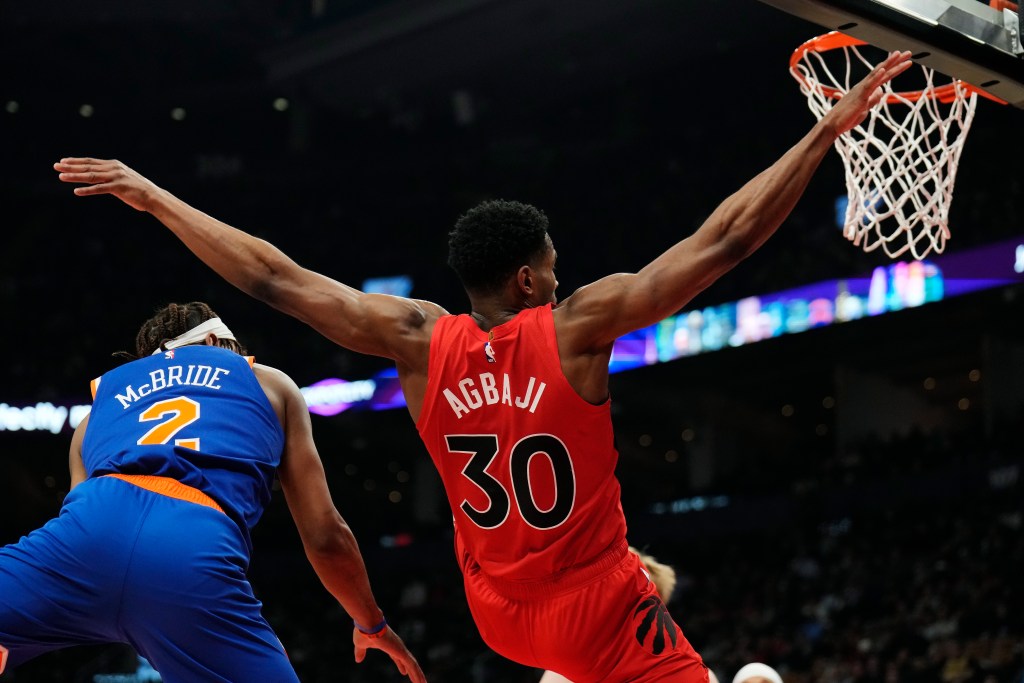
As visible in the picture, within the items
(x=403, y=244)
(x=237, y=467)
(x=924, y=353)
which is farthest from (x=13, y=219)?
(x=237, y=467)

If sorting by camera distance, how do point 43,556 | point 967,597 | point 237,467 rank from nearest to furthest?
point 43,556, point 237,467, point 967,597

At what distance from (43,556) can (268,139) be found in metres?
25.6

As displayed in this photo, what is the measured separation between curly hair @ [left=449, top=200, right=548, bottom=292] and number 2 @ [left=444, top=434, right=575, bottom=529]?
0.45 meters

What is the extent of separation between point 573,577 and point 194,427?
1.07 meters

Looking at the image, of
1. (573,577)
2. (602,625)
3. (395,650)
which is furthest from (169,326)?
(602,625)

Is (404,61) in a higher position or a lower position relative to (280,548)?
higher

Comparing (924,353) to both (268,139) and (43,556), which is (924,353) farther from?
(43,556)

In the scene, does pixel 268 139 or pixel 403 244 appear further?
pixel 268 139

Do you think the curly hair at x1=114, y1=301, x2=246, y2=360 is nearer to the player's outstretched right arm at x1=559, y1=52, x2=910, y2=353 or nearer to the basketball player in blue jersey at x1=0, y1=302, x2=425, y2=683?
the basketball player in blue jersey at x1=0, y1=302, x2=425, y2=683

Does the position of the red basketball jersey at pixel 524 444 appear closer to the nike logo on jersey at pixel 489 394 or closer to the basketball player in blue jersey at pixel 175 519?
the nike logo on jersey at pixel 489 394

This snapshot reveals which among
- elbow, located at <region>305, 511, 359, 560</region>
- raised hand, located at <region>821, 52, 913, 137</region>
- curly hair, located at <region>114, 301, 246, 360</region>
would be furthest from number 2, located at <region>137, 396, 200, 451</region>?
raised hand, located at <region>821, 52, 913, 137</region>

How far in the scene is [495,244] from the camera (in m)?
3.35

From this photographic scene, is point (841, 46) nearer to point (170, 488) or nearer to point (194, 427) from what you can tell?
point (194, 427)

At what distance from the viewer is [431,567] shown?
22969 millimetres
